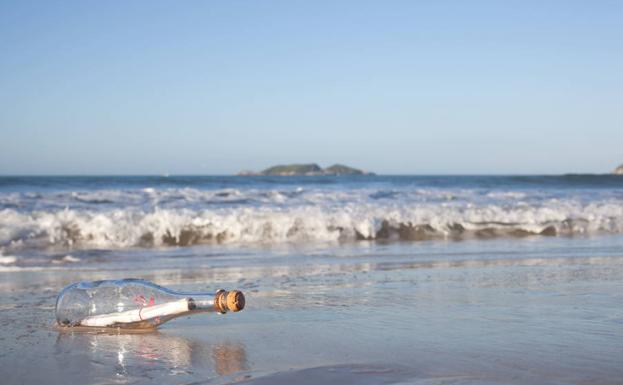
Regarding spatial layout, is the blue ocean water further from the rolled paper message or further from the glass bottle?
the rolled paper message

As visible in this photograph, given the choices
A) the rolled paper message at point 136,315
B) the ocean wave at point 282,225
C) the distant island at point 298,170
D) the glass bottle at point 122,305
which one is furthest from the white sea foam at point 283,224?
the distant island at point 298,170

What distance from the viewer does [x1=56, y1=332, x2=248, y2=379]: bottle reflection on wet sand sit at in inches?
118

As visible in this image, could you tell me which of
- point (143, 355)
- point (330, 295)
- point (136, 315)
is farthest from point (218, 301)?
point (330, 295)

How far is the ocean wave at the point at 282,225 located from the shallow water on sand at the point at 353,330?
10.5 ft

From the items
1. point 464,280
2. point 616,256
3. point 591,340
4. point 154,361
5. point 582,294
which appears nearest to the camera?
point 154,361

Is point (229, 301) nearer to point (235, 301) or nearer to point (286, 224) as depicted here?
point (235, 301)

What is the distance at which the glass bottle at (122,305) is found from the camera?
3842 millimetres

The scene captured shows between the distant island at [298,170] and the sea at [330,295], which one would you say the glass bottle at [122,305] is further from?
the distant island at [298,170]

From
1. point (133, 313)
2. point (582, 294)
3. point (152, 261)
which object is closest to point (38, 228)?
point (152, 261)

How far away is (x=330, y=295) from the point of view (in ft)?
16.3

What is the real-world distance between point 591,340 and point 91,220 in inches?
320

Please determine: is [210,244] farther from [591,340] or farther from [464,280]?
[591,340]

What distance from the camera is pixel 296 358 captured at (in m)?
3.18

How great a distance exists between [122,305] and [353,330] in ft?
3.92
